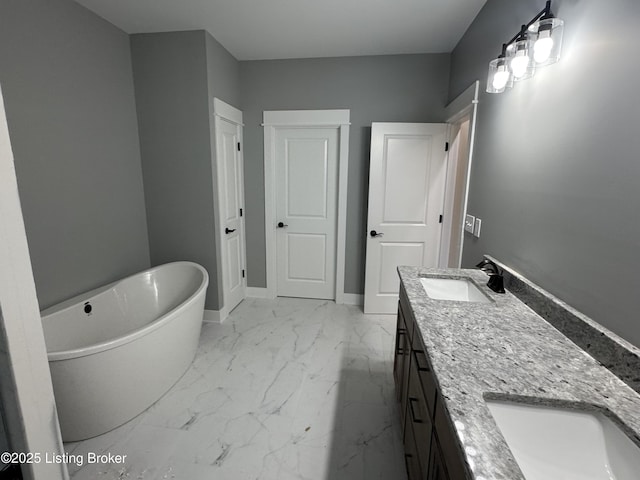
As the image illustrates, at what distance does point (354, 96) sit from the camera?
310cm

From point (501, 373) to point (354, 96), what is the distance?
9.57 feet

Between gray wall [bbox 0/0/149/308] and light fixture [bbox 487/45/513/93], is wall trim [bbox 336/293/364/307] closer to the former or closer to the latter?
gray wall [bbox 0/0/149/308]

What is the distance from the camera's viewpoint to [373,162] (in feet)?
9.70

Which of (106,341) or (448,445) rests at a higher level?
(448,445)

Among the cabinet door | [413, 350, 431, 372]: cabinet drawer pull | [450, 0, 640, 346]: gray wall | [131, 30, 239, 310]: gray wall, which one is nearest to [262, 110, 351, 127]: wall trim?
[131, 30, 239, 310]: gray wall

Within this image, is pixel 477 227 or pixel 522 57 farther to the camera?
pixel 477 227

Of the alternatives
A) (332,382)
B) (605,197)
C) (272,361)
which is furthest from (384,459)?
(605,197)

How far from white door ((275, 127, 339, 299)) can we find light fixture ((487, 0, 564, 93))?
1852 millimetres

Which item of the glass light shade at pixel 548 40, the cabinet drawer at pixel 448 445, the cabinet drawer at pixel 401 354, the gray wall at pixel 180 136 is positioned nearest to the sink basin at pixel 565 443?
the cabinet drawer at pixel 448 445

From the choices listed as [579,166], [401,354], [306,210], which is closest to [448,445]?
[401,354]

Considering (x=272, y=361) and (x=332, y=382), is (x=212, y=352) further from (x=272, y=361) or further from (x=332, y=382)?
(x=332, y=382)

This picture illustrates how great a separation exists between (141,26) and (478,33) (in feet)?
8.78

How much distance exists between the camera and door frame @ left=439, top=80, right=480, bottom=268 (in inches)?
85.1

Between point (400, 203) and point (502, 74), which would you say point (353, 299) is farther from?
point (502, 74)
